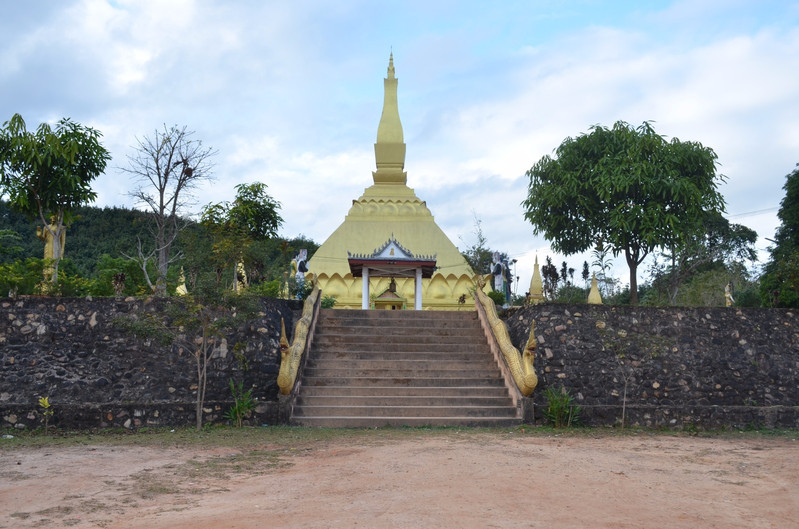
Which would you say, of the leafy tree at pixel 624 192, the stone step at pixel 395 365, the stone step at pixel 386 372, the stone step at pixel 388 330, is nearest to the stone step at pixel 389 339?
the stone step at pixel 388 330

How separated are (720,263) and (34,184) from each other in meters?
32.9

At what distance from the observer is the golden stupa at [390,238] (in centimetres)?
2433

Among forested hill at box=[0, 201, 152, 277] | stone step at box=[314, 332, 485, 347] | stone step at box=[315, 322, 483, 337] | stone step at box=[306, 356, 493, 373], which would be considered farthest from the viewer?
forested hill at box=[0, 201, 152, 277]

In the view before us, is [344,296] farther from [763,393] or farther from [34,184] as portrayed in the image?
[763,393]

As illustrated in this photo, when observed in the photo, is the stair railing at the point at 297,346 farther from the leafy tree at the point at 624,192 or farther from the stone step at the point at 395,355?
the leafy tree at the point at 624,192


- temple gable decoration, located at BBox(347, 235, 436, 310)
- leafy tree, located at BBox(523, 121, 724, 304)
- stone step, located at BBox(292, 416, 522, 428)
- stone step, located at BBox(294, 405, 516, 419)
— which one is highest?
leafy tree, located at BBox(523, 121, 724, 304)

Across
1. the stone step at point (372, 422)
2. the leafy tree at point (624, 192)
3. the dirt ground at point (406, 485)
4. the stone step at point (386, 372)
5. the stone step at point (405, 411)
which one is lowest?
the dirt ground at point (406, 485)

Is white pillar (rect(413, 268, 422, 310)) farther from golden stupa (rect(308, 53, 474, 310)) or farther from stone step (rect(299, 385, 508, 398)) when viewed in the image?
stone step (rect(299, 385, 508, 398))

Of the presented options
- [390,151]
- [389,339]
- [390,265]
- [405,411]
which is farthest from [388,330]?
[390,151]

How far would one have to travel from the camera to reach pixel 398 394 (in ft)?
41.8

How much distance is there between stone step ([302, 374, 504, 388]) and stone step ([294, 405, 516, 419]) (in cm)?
79

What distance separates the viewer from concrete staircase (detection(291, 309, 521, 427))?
1206 centimetres

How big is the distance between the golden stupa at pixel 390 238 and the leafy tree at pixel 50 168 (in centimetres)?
929

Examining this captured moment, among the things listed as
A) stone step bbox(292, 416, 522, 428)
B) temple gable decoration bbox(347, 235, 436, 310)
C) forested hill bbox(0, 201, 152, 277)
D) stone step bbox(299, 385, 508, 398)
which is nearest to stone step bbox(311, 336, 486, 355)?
stone step bbox(299, 385, 508, 398)
